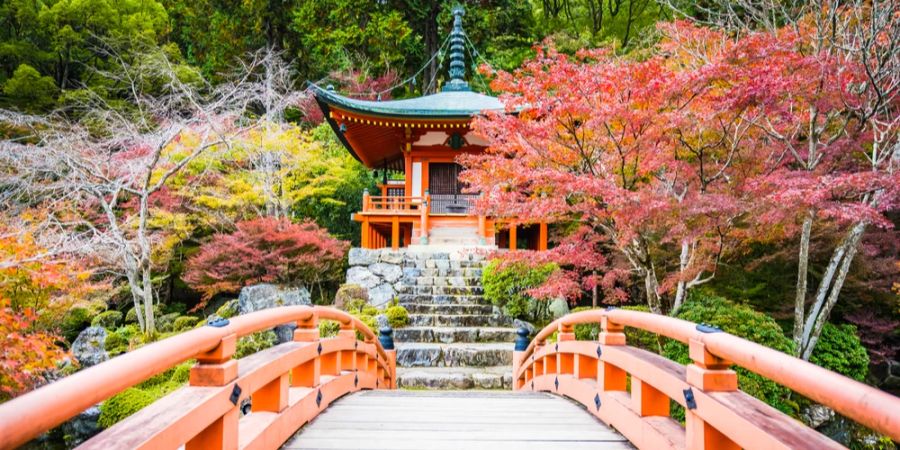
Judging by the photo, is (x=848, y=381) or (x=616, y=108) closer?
(x=848, y=381)

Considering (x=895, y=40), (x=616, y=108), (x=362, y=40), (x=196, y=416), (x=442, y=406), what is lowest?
(x=442, y=406)

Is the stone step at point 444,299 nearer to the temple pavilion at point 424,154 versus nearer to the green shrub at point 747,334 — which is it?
the temple pavilion at point 424,154

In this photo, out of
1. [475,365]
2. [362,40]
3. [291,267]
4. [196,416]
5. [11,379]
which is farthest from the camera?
[362,40]

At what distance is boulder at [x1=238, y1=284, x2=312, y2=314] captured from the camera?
33.6 feet

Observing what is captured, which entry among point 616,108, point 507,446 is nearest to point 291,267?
point 616,108

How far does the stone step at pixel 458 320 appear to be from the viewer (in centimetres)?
846

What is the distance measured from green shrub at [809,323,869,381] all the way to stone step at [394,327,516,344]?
442 cm

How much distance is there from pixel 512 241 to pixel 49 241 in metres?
8.86

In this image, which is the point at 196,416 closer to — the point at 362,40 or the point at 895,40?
the point at 895,40

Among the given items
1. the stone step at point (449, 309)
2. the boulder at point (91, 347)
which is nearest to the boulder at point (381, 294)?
the stone step at point (449, 309)

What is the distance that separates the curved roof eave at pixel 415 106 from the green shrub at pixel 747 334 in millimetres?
5485

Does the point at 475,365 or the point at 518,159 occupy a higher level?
the point at 518,159

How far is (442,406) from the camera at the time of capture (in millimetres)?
3514

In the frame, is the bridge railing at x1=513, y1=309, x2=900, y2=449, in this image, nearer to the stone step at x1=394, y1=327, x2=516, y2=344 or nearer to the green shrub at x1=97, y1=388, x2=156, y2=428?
the stone step at x1=394, y1=327, x2=516, y2=344
